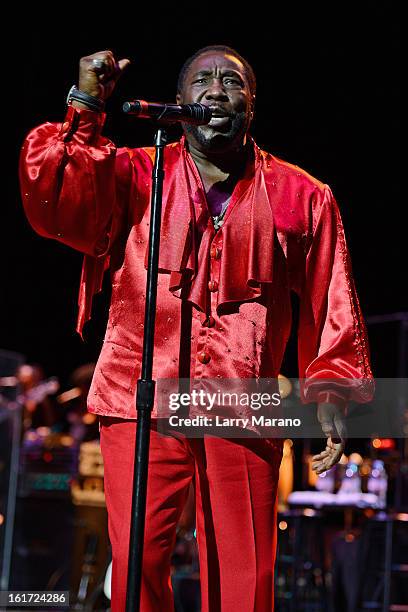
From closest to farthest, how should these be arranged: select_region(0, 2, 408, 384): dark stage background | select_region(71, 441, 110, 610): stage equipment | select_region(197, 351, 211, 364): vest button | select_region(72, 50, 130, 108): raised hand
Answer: select_region(72, 50, 130, 108): raised hand → select_region(197, 351, 211, 364): vest button → select_region(0, 2, 408, 384): dark stage background → select_region(71, 441, 110, 610): stage equipment

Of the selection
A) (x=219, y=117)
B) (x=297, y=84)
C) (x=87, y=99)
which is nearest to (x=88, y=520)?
(x=297, y=84)

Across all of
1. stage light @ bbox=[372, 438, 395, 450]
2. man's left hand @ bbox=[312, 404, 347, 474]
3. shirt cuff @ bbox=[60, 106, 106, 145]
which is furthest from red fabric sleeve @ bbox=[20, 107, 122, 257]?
stage light @ bbox=[372, 438, 395, 450]

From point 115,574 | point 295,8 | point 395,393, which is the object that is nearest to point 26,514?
point 395,393

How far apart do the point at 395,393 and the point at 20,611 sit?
2.42m

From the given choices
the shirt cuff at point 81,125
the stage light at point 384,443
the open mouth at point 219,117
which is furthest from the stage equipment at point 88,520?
the shirt cuff at point 81,125

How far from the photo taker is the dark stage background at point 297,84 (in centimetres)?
580

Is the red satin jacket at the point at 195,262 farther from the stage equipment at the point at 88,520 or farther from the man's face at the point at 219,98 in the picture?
the stage equipment at the point at 88,520

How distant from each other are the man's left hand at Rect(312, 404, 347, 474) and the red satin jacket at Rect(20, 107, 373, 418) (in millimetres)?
38

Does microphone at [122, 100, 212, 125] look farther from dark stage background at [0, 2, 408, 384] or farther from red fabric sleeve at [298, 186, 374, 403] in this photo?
dark stage background at [0, 2, 408, 384]

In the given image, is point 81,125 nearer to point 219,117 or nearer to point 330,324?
point 219,117

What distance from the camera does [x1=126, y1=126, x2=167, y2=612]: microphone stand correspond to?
1.95 meters

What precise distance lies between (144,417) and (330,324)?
0.61m

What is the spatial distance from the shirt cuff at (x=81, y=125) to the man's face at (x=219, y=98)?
307mm

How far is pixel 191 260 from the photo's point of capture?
2.24 metres
